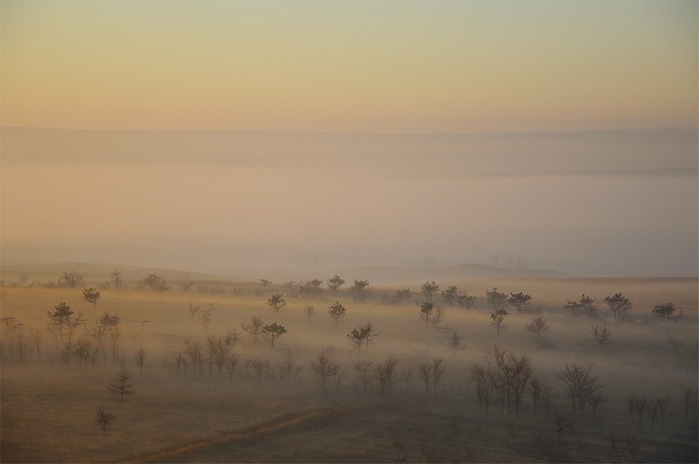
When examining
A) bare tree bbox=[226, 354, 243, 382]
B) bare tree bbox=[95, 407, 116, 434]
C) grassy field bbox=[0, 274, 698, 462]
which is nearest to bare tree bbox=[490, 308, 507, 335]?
grassy field bbox=[0, 274, 698, 462]

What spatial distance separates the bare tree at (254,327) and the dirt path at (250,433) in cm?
2541

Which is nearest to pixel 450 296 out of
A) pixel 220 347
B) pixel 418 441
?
pixel 220 347

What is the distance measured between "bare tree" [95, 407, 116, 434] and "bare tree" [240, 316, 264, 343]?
28.5m

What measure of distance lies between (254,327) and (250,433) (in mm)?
35333

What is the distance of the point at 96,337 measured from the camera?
82688mm

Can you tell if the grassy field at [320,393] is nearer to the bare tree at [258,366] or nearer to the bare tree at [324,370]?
the bare tree at [258,366]

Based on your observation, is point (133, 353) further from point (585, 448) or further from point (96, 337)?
point (585, 448)

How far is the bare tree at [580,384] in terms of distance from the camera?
66.1 meters

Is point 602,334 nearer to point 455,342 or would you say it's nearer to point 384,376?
point 455,342

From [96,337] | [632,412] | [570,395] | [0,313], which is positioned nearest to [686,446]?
[632,412]

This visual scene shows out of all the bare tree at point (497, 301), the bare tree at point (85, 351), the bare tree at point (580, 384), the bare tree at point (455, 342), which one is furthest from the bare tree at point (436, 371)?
the bare tree at point (497, 301)

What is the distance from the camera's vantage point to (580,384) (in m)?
67.7

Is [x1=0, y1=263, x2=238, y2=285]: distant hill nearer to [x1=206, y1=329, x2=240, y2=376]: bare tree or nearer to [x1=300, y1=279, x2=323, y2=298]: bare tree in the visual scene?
[x1=300, y1=279, x2=323, y2=298]: bare tree

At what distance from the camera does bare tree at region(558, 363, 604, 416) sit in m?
66.1
